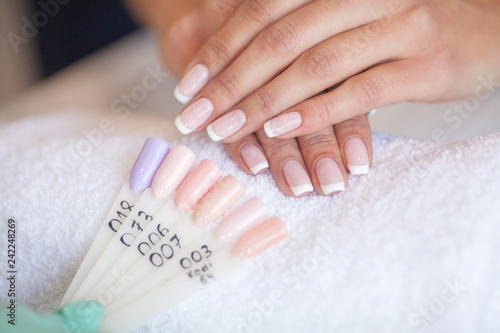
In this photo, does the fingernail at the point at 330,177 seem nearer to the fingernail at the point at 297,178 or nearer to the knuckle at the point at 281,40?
the fingernail at the point at 297,178

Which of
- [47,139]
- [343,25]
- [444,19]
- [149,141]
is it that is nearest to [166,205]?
[149,141]

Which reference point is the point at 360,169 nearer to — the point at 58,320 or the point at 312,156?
the point at 312,156

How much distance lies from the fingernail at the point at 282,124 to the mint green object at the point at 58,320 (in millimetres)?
316

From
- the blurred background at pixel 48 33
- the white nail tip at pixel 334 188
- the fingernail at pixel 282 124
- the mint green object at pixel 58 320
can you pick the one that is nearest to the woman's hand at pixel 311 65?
the fingernail at pixel 282 124

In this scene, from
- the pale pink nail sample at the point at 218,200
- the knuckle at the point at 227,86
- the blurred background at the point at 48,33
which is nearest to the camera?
the pale pink nail sample at the point at 218,200

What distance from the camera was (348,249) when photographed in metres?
0.45

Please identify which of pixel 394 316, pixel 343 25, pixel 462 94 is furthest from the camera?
pixel 462 94

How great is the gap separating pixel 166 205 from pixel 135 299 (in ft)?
0.41

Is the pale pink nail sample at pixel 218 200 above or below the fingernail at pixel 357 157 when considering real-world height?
above

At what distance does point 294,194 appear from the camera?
21.5 inches

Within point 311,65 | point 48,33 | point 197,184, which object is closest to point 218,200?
point 197,184

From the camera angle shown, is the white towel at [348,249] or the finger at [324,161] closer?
the white towel at [348,249]

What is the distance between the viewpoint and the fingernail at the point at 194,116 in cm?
61

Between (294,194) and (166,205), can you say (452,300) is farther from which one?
(166,205)
